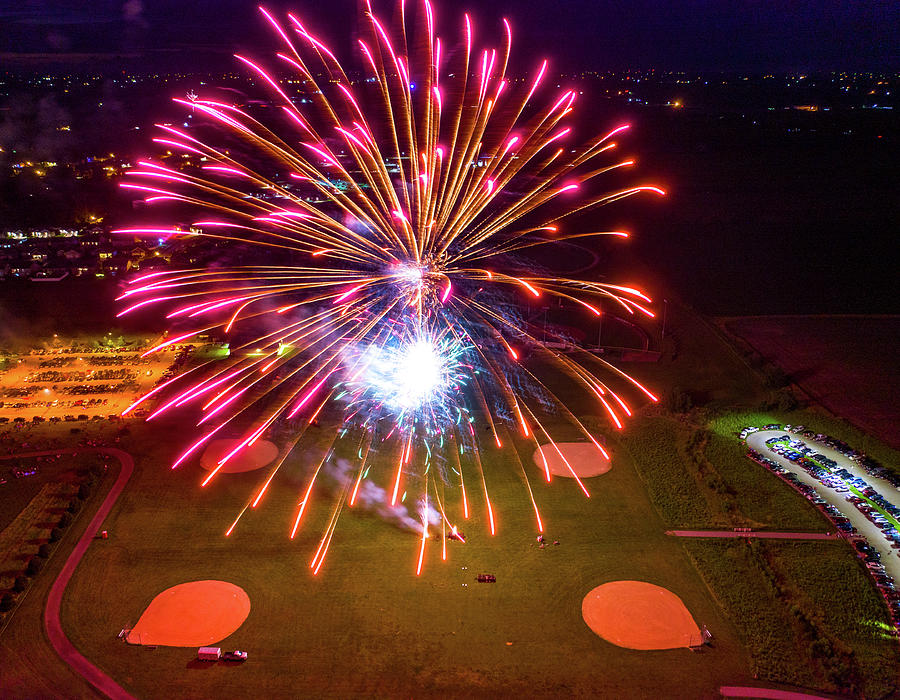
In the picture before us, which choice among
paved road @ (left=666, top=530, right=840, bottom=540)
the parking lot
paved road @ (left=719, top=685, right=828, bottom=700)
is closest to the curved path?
the parking lot

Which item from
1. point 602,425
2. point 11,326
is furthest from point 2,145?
point 602,425

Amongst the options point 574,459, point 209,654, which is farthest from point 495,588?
point 209,654

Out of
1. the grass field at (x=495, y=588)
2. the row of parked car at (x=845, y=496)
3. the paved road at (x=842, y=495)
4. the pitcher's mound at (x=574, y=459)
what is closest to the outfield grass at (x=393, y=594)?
the grass field at (x=495, y=588)

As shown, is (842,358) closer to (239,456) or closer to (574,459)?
(574,459)

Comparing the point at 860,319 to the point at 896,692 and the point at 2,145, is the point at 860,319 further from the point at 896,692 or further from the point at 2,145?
the point at 2,145

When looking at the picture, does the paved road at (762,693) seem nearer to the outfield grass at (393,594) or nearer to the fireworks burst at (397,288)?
the outfield grass at (393,594)

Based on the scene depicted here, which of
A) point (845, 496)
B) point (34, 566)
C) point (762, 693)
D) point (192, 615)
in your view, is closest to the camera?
point (762, 693)

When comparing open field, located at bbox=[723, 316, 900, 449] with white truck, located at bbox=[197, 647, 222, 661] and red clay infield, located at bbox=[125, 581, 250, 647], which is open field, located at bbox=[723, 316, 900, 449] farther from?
white truck, located at bbox=[197, 647, 222, 661]
